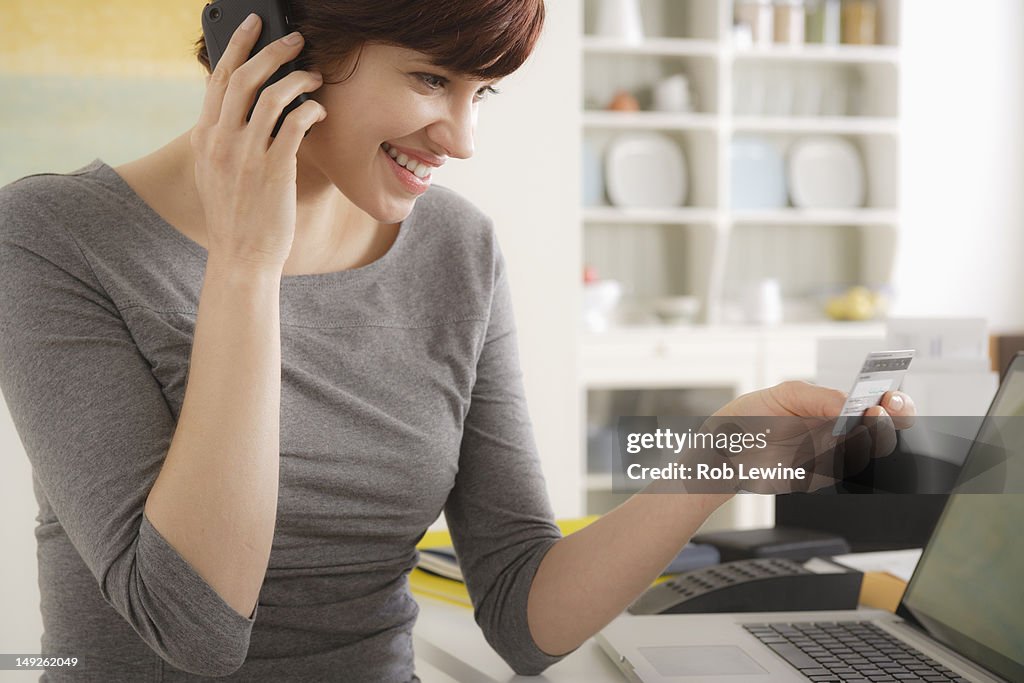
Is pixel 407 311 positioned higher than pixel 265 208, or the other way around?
pixel 265 208

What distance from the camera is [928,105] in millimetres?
4176

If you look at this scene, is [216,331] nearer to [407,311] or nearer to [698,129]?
[407,311]

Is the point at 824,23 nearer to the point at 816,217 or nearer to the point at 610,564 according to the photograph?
the point at 816,217

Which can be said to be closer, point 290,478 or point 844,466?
point 844,466

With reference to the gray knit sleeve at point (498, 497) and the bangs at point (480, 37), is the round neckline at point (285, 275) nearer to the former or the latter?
the gray knit sleeve at point (498, 497)

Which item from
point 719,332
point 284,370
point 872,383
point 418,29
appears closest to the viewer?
point 872,383

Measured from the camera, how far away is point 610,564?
3.24 feet

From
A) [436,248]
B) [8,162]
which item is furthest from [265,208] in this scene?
[8,162]

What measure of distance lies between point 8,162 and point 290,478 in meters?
2.07

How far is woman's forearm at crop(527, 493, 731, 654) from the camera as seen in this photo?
3.12ft

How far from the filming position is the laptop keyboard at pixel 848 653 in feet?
2.83

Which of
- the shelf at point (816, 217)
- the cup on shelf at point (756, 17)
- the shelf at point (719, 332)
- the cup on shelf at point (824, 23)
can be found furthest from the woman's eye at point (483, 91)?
the cup on shelf at point (824, 23)

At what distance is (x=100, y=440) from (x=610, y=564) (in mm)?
452

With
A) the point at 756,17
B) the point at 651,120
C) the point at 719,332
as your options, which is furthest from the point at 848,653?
the point at 756,17
